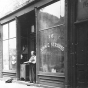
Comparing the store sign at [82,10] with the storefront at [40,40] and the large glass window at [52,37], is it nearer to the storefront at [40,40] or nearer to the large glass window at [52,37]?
the storefront at [40,40]

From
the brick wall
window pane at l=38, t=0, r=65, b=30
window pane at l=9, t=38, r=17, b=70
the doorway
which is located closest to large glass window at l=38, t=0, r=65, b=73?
Answer: window pane at l=38, t=0, r=65, b=30

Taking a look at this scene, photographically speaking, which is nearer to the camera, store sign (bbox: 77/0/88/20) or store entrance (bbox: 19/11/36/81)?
store sign (bbox: 77/0/88/20)

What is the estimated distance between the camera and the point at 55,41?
7840mm

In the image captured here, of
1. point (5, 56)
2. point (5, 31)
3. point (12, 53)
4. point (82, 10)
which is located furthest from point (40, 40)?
point (5, 56)

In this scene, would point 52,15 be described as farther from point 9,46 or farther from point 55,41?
point 9,46

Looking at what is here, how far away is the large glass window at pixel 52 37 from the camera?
7.51 metres

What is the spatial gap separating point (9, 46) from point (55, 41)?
4.88m

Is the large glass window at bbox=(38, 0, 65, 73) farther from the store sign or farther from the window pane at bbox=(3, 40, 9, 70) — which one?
the window pane at bbox=(3, 40, 9, 70)

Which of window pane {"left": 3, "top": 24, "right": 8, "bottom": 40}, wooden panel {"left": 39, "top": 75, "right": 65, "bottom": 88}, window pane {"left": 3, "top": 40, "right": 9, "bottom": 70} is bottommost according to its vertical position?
wooden panel {"left": 39, "top": 75, "right": 65, "bottom": 88}

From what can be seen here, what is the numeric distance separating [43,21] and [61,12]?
4.59 feet

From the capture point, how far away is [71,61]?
22.6ft

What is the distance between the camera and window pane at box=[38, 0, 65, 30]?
24.9 ft

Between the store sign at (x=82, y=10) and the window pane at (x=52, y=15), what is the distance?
2.83 ft

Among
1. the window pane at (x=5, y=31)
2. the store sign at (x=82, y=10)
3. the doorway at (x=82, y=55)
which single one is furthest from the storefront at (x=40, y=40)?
the store sign at (x=82, y=10)
